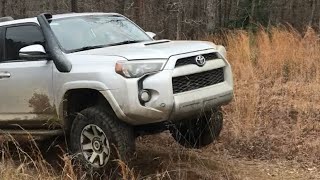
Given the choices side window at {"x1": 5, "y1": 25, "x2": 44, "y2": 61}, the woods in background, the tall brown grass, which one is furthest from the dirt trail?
the woods in background

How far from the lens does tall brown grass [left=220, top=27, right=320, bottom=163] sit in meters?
6.32

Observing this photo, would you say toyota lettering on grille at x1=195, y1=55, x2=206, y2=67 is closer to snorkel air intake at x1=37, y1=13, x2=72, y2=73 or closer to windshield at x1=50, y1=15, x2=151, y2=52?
windshield at x1=50, y1=15, x2=151, y2=52

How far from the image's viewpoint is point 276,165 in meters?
5.74

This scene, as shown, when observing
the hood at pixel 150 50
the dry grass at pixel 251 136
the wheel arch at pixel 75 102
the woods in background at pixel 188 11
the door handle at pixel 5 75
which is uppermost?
the hood at pixel 150 50

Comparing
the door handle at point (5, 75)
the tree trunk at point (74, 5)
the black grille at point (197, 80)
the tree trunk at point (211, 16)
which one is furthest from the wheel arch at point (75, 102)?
the tree trunk at point (74, 5)

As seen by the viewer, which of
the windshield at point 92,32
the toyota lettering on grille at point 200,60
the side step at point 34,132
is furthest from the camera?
the windshield at point 92,32

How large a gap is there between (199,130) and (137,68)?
1.56m

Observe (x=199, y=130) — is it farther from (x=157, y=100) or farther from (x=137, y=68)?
(x=137, y=68)

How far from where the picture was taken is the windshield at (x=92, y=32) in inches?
225

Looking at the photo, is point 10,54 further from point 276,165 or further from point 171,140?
point 276,165

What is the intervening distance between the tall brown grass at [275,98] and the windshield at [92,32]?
1889 millimetres

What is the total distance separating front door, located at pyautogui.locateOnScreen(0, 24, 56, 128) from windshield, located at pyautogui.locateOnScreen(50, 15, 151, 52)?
30 centimetres

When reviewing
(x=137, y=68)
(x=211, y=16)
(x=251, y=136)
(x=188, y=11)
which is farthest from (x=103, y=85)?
(x=188, y=11)

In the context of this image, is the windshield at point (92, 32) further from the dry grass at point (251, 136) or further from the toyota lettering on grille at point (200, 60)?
the dry grass at point (251, 136)
